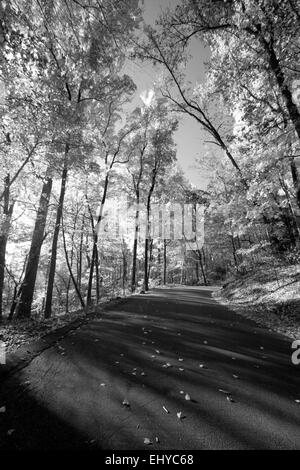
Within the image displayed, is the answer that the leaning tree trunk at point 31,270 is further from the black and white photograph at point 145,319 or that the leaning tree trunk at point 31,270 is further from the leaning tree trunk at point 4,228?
the leaning tree trunk at point 4,228

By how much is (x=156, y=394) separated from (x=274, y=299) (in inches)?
289

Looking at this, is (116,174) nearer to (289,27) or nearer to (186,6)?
(186,6)

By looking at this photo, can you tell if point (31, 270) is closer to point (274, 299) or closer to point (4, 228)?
Result: point (4, 228)

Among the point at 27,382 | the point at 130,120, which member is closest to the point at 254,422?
the point at 27,382

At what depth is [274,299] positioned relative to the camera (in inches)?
362

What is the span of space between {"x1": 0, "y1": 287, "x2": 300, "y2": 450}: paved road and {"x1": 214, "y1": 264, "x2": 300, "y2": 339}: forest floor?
1.22m

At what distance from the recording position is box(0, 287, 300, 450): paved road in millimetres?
2711

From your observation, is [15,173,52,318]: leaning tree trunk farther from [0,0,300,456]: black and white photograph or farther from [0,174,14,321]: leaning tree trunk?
[0,174,14,321]: leaning tree trunk

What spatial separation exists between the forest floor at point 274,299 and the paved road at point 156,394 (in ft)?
4.01

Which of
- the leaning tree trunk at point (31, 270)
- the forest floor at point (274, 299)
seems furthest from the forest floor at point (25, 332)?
the forest floor at point (274, 299)

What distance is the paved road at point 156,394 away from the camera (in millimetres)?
2711

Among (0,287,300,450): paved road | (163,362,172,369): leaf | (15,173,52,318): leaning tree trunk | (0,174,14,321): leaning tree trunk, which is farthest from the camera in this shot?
(15,173,52,318): leaning tree trunk

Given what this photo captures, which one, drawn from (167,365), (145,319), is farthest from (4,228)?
(167,365)

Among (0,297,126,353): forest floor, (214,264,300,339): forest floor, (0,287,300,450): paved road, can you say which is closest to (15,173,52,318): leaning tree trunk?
(0,297,126,353): forest floor
